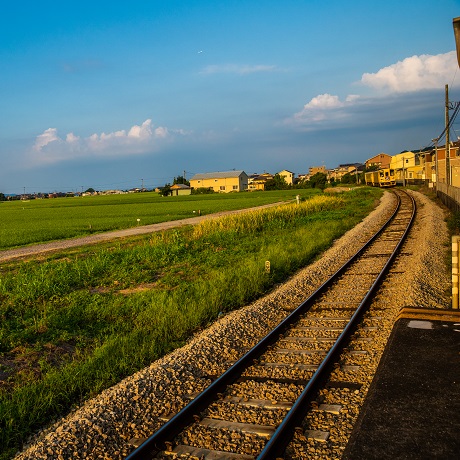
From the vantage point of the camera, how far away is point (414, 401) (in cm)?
486

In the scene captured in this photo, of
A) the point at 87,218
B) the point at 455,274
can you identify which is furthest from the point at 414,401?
the point at 87,218

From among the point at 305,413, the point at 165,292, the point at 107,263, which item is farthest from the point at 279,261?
the point at 305,413

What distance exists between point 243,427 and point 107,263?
12902mm

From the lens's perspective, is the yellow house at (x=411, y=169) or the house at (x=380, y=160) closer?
the yellow house at (x=411, y=169)

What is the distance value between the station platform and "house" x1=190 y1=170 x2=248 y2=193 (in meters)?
152

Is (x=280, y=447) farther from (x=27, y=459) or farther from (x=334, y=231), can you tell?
(x=334, y=231)

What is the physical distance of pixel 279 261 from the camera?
15.2 metres

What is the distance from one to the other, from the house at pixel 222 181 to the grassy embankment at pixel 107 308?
138 m

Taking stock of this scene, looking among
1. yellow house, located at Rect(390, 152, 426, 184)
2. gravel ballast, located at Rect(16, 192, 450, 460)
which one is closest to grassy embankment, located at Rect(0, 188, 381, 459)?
gravel ballast, located at Rect(16, 192, 450, 460)

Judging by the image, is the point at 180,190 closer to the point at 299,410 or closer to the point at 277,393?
the point at 277,393

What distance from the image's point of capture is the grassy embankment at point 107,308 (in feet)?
21.8

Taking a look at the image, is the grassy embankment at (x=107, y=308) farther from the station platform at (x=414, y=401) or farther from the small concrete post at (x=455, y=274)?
the small concrete post at (x=455, y=274)

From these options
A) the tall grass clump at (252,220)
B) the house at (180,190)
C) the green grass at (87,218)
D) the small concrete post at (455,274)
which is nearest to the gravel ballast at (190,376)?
the small concrete post at (455,274)

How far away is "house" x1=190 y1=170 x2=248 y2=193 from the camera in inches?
6265
